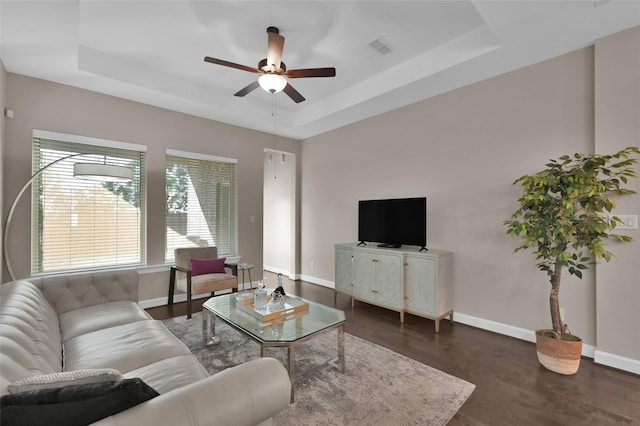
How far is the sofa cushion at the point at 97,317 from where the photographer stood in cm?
216

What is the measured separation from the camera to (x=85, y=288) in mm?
2689

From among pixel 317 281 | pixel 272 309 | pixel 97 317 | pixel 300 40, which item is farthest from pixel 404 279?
pixel 97 317

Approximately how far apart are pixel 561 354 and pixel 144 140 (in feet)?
17.3

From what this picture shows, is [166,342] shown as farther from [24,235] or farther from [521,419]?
[24,235]

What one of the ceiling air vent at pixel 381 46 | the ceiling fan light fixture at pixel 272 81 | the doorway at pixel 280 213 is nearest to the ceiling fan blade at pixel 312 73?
the ceiling fan light fixture at pixel 272 81

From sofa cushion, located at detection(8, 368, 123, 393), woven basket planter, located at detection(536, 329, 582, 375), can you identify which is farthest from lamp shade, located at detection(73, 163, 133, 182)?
woven basket planter, located at detection(536, 329, 582, 375)

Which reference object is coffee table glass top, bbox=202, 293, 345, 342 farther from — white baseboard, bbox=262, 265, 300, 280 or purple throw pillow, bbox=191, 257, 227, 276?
white baseboard, bbox=262, 265, 300, 280

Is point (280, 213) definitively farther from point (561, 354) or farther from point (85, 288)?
point (561, 354)

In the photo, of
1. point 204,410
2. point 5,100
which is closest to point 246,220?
point 5,100

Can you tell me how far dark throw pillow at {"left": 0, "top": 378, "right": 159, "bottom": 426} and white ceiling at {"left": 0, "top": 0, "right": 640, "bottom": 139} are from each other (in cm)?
268

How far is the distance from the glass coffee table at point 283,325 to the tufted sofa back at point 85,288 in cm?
85

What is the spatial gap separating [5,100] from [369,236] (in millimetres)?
4638

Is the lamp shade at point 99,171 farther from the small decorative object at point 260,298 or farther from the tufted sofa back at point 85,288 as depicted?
the small decorative object at point 260,298

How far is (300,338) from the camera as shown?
2100 millimetres
